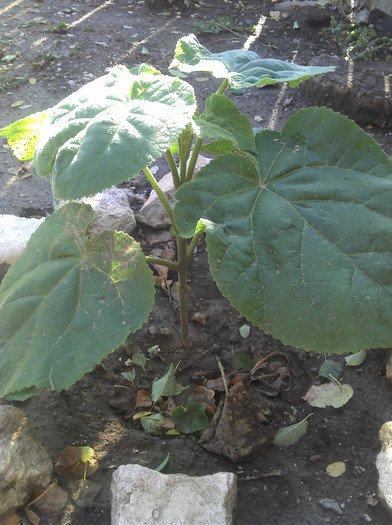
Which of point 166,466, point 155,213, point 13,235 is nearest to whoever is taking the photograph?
point 166,466

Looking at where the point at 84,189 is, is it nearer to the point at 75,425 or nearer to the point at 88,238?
the point at 88,238

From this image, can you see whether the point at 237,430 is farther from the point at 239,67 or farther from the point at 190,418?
the point at 239,67

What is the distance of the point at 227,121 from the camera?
1750 millimetres

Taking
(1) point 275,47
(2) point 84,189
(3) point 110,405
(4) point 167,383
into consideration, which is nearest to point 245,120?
(2) point 84,189

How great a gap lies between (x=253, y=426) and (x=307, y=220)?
704mm

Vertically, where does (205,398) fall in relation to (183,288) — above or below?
below

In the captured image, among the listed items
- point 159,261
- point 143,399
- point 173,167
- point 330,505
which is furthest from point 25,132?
point 330,505

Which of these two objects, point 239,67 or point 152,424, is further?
point 239,67

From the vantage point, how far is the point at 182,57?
76.9 inches

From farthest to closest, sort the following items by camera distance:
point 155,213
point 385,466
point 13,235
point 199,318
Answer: point 155,213
point 13,235
point 199,318
point 385,466

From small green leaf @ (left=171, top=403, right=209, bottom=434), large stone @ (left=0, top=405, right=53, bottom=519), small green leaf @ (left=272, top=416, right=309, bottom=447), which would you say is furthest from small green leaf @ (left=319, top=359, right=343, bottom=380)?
large stone @ (left=0, top=405, right=53, bottom=519)

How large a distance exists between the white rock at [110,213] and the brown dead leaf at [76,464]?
1163 mm

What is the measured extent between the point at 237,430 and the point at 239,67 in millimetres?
1267

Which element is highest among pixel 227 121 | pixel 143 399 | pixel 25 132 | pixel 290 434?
pixel 227 121
